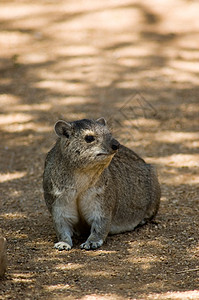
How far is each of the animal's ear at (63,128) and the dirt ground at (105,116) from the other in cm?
131

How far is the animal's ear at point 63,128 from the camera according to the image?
22.4 ft

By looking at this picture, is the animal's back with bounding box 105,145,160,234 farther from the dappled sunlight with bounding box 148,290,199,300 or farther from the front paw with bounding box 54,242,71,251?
the dappled sunlight with bounding box 148,290,199,300

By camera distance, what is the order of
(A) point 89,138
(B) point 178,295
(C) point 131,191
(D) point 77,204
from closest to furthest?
(B) point 178,295 < (A) point 89,138 < (D) point 77,204 < (C) point 131,191

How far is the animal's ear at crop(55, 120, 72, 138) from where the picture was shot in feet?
22.4

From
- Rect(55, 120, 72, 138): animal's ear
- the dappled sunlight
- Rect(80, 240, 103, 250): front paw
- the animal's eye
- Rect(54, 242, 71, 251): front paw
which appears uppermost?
Rect(55, 120, 72, 138): animal's ear

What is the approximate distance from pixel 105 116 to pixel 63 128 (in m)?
4.65

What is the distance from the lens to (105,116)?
1148cm

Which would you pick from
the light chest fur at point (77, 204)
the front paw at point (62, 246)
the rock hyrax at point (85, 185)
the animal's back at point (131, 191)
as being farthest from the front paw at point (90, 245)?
the animal's back at point (131, 191)

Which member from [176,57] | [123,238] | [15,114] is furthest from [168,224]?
[176,57]

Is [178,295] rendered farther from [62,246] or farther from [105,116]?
[105,116]

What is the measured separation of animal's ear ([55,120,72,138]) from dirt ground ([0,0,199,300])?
1.31 m

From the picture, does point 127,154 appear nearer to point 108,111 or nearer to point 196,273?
point 196,273

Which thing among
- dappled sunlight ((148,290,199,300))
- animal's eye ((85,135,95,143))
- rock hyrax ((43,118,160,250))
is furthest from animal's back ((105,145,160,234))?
dappled sunlight ((148,290,199,300))

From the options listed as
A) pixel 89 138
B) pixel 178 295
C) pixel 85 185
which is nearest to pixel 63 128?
pixel 89 138
